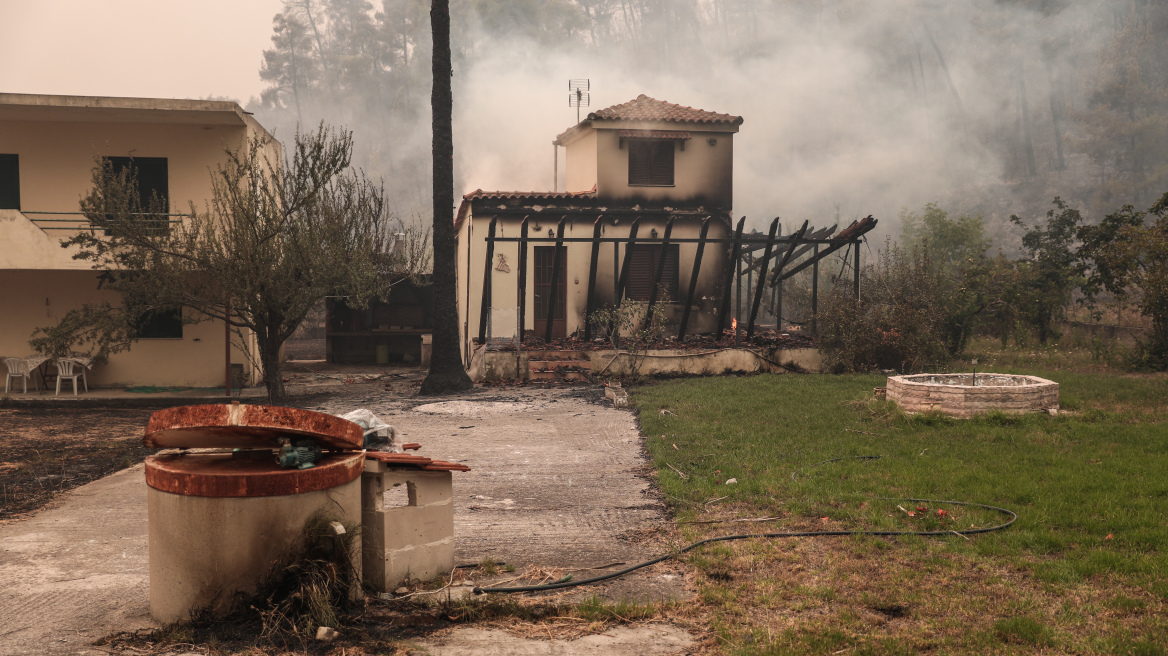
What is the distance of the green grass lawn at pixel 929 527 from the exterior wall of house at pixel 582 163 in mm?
11319

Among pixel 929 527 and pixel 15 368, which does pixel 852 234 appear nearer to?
pixel 929 527

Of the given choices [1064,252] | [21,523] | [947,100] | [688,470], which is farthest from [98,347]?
[947,100]

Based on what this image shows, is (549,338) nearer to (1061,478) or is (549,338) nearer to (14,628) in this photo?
(1061,478)

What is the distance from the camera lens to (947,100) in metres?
70.4

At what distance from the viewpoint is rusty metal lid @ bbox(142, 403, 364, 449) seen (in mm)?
3926

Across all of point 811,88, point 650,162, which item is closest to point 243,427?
point 650,162

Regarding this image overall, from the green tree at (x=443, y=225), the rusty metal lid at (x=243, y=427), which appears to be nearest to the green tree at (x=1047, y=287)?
the green tree at (x=443, y=225)

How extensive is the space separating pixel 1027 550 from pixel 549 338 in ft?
A: 42.6

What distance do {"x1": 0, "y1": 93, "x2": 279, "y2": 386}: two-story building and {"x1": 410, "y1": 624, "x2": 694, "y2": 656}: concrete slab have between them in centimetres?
1393

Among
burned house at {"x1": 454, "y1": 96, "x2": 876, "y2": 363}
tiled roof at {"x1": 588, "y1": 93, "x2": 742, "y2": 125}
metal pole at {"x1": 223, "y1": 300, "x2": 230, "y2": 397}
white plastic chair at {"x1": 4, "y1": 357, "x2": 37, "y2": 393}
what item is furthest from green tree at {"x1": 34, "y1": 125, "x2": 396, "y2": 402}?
tiled roof at {"x1": 588, "y1": 93, "x2": 742, "y2": 125}

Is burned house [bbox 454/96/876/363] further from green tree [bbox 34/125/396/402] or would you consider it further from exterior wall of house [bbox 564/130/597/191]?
green tree [bbox 34/125/396/402]

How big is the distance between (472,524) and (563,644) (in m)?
2.46

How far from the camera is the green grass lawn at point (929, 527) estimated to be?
13.4 ft

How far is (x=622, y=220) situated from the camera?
19.9 meters
